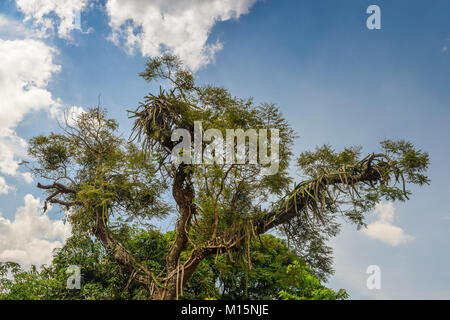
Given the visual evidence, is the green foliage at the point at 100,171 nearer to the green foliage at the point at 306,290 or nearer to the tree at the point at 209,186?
the tree at the point at 209,186

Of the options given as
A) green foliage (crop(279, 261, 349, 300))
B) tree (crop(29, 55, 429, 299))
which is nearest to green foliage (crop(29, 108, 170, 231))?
tree (crop(29, 55, 429, 299))

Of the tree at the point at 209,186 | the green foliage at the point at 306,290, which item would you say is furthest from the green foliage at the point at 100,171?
the green foliage at the point at 306,290

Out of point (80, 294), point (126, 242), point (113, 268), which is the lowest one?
point (80, 294)

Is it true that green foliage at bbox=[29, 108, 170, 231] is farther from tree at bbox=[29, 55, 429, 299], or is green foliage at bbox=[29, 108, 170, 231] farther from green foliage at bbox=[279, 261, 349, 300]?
green foliage at bbox=[279, 261, 349, 300]

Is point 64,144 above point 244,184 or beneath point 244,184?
above

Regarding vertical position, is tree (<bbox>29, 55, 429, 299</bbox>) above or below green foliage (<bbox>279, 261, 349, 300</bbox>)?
above

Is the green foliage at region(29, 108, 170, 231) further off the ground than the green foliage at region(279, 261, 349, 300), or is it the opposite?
the green foliage at region(29, 108, 170, 231)

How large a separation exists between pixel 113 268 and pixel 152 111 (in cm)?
471

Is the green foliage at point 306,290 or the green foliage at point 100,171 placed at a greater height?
the green foliage at point 100,171

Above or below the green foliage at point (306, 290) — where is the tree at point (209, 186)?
above
